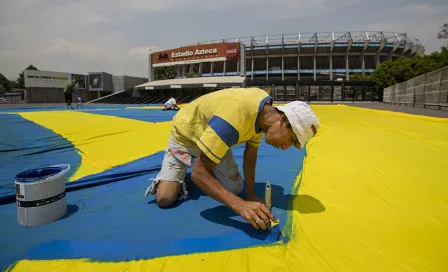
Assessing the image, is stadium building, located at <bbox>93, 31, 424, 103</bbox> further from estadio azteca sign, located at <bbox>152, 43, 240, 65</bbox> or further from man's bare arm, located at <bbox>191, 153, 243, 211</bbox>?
man's bare arm, located at <bbox>191, 153, 243, 211</bbox>

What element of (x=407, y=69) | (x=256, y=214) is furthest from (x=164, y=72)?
(x=256, y=214)

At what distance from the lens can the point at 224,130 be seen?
146 cm

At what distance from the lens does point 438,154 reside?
3.28 meters

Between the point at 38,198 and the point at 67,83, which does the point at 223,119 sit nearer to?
the point at 38,198

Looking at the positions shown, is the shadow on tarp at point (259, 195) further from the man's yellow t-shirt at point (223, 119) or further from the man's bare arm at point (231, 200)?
the man's yellow t-shirt at point (223, 119)

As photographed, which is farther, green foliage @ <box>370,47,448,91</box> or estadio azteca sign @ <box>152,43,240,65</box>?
estadio azteca sign @ <box>152,43,240,65</box>

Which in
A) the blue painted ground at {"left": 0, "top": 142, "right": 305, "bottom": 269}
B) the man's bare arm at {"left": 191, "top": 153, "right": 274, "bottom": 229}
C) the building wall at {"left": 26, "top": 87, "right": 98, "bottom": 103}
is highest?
the building wall at {"left": 26, "top": 87, "right": 98, "bottom": 103}

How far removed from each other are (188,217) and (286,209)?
2.39 feet

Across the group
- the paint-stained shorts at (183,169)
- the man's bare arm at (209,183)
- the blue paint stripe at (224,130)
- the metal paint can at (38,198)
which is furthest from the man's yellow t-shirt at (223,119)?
the metal paint can at (38,198)

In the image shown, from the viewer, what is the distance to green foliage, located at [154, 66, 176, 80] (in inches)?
1757

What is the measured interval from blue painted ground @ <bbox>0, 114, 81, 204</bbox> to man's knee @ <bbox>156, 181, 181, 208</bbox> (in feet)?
4.77

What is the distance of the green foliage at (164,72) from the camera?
146 feet

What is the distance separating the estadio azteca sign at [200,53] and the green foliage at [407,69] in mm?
18737

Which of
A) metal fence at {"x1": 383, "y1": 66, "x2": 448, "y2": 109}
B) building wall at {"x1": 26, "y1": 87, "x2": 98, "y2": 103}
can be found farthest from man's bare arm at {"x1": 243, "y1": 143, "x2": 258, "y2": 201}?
building wall at {"x1": 26, "y1": 87, "x2": 98, "y2": 103}
